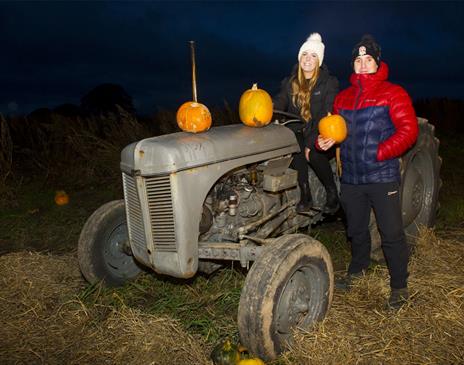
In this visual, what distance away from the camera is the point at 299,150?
4.41 meters

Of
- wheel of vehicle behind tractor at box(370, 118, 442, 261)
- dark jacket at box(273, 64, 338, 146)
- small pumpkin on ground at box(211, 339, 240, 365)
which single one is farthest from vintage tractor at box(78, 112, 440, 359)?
wheel of vehicle behind tractor at box(370, 118, 442, 261)

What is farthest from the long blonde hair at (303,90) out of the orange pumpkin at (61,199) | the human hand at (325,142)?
the orange pumpkin at (61,199)

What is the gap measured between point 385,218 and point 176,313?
1.95m

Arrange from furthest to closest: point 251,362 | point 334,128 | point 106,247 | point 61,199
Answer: point 61,199
point 106,247
point 334,128
point 251,362

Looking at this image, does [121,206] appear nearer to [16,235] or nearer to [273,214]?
[273,214]

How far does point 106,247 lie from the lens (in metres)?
4.61

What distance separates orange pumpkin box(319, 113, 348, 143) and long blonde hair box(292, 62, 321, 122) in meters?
0.68

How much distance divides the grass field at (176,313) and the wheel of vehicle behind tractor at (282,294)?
0.49 ft

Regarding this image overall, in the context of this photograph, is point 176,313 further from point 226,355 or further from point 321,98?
point 321,98

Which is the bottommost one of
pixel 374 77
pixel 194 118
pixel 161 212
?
pixel 161 212

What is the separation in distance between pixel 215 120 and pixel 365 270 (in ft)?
23.2

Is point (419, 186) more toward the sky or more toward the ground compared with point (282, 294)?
more toward the sky

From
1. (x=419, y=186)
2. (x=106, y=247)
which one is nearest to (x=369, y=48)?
(x=419, y=186)

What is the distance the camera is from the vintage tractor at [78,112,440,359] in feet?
10.9
